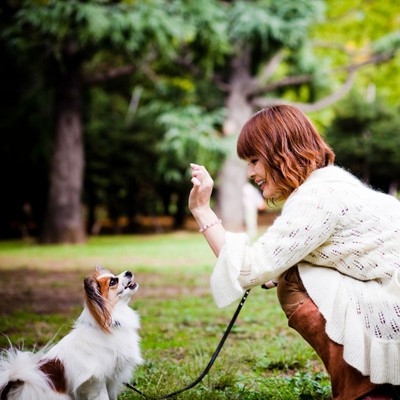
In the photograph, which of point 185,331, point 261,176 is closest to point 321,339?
point 261,176

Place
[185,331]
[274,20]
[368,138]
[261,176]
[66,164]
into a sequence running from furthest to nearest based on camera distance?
[368,138], [274,20], [66,164], [185,331], [261,176]

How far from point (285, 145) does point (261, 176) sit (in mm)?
197

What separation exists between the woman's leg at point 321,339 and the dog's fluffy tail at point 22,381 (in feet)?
3.88

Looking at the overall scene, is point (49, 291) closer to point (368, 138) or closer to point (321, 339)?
point (321, 339)

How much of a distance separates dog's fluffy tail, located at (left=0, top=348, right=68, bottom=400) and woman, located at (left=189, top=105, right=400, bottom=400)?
922 millimetres

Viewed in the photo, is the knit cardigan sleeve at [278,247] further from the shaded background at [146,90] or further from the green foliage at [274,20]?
the green foliage at [274,20]

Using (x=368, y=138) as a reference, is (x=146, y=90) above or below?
above

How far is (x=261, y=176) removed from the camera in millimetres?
2645

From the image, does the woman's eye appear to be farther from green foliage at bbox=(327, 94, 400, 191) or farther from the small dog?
green foliage at bbox=(327, 94, 400, 191)

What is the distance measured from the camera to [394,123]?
93.0 ft

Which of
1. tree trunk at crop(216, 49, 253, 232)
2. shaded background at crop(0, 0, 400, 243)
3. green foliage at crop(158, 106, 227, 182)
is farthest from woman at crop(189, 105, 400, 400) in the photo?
tree trunk at crop(216, 49, 253, 232)

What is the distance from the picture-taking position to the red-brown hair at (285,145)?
255cm

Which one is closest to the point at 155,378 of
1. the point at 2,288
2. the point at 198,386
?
the point at 198,386

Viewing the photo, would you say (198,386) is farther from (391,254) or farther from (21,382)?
(391,254)
